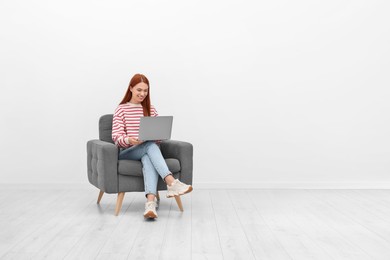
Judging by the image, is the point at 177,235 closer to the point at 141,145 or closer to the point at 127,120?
the point at 141,145

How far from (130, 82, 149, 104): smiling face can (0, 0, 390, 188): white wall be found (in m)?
1.05

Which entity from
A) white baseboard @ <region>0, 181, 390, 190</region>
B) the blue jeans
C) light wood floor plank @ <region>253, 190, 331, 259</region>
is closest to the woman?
the blue jeans

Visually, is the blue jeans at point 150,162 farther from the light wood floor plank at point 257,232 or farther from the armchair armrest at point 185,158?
the light wood floor plank at point 257,232

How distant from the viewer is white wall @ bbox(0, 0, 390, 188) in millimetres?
5609

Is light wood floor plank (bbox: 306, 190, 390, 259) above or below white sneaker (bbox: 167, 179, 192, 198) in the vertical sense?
below

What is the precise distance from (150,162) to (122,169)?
21 centimetres

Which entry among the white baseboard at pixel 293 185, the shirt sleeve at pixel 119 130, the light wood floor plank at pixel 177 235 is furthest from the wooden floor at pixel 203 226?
the shirt sleeve at pixel 119 130

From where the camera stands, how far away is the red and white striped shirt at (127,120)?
4.51 m

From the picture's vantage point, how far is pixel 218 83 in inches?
222

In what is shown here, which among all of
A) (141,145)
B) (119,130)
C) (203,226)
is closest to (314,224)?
(203,226)

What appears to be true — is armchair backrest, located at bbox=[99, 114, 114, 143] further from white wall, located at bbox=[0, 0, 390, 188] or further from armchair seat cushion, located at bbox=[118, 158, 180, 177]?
white wall, located at bbox=[0, 0, 390, 188]

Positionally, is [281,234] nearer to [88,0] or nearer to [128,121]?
[128,121]

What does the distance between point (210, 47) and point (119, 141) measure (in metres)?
1.63

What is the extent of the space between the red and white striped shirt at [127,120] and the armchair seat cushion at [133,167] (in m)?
0.20
